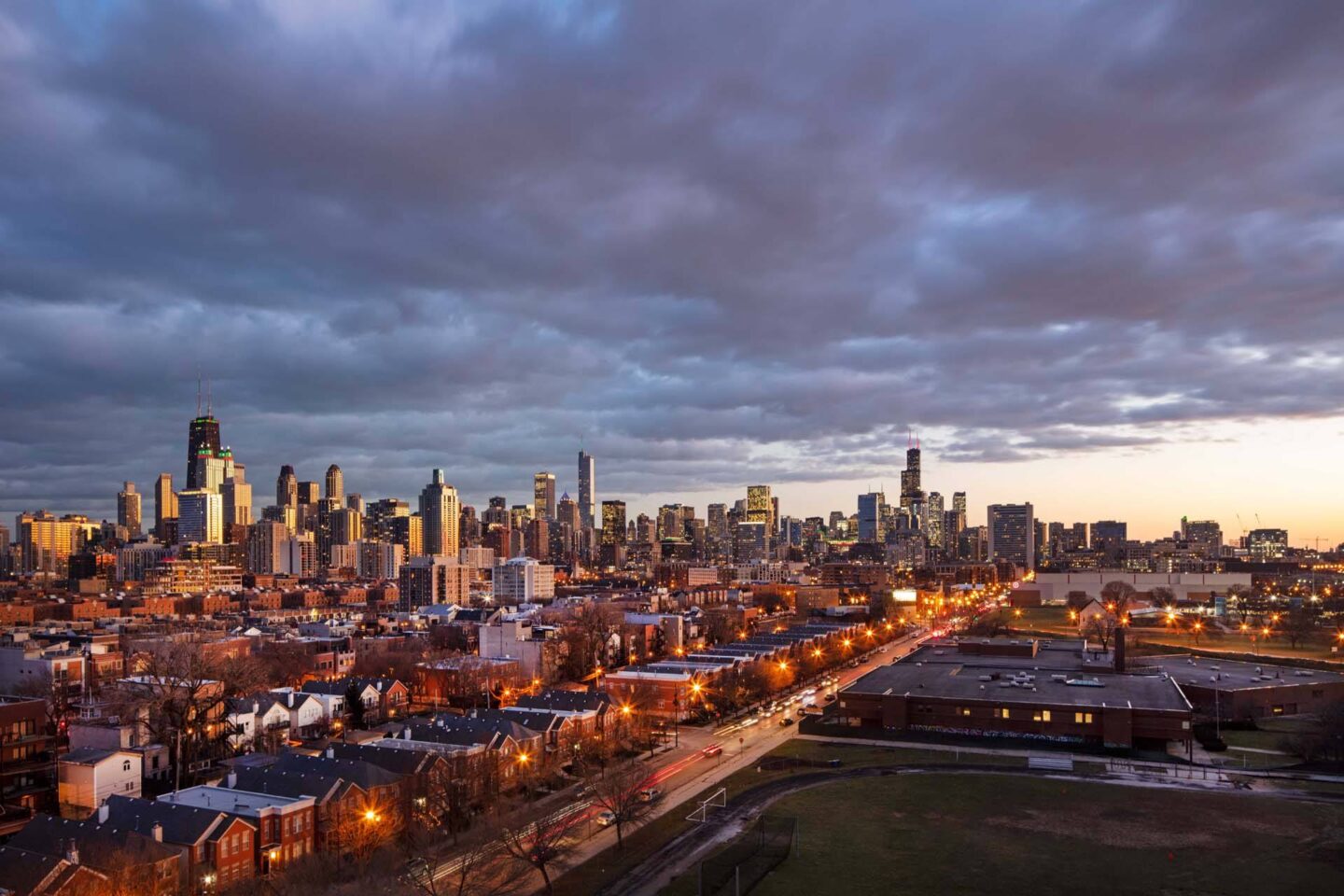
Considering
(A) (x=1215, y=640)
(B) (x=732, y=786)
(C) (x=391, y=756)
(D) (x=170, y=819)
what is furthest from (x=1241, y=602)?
(D) (x=170, y=819)

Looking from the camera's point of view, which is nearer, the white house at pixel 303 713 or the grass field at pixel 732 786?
the grass field at pixel 732 786

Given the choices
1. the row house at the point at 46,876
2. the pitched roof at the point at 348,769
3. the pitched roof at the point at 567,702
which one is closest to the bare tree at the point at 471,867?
the pitched roof at the point at 348,769

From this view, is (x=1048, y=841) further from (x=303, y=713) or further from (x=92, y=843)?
(x=303, y=713)

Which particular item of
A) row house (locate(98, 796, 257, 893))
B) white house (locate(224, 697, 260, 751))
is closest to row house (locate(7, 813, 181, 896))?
row house (locate(98, 796, 257, 893))

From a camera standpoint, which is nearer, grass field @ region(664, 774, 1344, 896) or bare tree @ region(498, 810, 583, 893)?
bare tree @ region(498, 810, 583, 893)

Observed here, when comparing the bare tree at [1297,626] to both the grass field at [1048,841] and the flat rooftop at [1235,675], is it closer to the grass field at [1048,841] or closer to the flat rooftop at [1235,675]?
the flat rooftop at [1235,675]

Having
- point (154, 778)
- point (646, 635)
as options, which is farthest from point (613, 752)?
point (646, 635)

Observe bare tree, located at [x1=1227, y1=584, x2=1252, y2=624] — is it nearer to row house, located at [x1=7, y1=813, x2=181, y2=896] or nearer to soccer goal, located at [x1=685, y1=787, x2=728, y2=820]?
soccer goal, located at [x1=685, y1=787, x2=728, y2=820]
